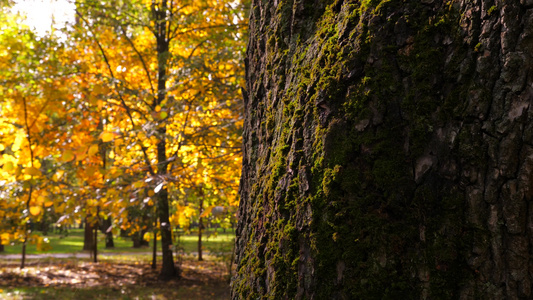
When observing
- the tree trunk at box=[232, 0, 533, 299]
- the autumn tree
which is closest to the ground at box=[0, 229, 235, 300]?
the autumn tree

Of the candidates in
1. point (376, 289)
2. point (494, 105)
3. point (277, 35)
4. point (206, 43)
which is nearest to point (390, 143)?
point (494, 105)

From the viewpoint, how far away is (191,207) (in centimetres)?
880

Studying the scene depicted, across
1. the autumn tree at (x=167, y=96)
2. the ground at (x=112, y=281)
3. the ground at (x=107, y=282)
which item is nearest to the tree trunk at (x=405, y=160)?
the autumn tree at (x=167, y=96)

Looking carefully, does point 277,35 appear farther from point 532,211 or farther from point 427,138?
point 532,211

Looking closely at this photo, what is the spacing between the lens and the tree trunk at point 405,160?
92cm

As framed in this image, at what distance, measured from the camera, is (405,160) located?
1058 millimetres

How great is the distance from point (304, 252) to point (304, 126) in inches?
15.9

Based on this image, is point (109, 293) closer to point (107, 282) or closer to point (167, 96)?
point (107, 282)

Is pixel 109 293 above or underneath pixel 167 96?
underneath

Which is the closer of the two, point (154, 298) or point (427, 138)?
point (427, 138)

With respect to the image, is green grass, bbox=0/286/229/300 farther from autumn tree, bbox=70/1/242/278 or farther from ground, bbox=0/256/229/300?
autumn tree, bbox=70/1/242/278

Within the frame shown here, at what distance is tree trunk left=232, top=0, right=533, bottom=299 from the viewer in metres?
0.92

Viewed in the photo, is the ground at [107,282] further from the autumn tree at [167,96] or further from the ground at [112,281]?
the autumn tree at [167,96]

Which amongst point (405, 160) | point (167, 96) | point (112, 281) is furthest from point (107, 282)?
point (405, 160)
